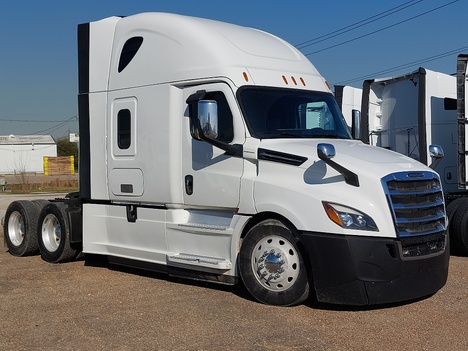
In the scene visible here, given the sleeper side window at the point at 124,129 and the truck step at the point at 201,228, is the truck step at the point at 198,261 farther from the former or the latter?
the sleeper side window at the point at 124,129

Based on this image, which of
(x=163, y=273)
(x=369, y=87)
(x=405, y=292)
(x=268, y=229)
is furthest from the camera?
(x=369, y=87)

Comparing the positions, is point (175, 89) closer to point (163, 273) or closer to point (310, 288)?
point (163, 273)

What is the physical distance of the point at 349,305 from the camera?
278 inches

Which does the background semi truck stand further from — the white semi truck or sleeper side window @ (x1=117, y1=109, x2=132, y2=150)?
sleeper side window @ (x1=117, y1=109, x2=132, y2=150)

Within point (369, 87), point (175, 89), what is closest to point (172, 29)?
point (175, 89)

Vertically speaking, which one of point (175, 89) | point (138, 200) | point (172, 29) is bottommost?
point (138, 200)

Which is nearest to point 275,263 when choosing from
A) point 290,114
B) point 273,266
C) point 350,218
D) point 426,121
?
point 273,266

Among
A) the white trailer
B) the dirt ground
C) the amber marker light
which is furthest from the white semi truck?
the white trailer

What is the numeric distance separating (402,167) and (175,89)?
3054 millimetres

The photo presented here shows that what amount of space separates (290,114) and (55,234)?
4651 millimetres

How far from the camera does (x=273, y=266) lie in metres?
7.11

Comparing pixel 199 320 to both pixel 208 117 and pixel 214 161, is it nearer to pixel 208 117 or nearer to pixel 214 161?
pixel 214 161

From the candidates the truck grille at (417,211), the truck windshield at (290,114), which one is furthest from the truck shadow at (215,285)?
the truck windshield at (290,114)

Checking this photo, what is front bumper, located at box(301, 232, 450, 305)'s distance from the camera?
6.59 m
